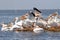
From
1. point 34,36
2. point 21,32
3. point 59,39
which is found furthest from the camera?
point 21,32

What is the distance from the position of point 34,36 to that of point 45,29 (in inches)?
190

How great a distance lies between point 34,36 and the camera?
4316cm

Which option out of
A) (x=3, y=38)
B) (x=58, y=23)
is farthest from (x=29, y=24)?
(x=3, y=38)

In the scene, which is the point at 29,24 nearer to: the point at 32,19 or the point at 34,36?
the point at 32,19

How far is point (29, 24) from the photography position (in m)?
47.8

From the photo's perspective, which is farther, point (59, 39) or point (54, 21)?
point (54, 21)

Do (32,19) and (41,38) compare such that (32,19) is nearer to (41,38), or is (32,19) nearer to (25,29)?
(25,29)

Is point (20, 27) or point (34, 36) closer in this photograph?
point (34, 36)

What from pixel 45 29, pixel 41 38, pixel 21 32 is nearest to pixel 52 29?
pixel 45 29

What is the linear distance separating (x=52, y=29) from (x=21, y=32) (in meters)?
3.78

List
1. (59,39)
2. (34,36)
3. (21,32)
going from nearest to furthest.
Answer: (59,39)
(34,36)
(21,32)

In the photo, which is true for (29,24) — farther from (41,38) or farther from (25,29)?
(41,38)

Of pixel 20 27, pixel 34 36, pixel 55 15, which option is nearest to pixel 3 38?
pixel 34 36

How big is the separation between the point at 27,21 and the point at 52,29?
3.28m
